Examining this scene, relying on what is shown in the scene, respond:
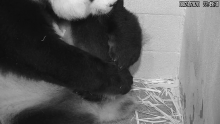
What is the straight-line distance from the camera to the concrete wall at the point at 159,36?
2102 mm

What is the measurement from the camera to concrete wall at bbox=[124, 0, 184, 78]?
210cm

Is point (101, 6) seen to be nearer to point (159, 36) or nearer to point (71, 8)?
point (71, 8)

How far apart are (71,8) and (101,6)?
0.41 feet

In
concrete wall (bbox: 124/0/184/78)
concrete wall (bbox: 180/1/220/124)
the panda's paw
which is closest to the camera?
concrete wall (bbox: 180/1/220/124)

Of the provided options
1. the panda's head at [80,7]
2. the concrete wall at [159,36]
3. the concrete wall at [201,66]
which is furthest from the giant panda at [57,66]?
the concrete wall at [159,36]

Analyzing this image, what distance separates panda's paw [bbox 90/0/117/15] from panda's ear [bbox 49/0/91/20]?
22 mm

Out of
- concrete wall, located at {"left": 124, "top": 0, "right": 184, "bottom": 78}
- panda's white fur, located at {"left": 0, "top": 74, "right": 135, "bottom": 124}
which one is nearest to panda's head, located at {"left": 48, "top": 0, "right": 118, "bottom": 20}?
panda's white fur, located at {"left": 0, "top": 74, "right": 135, "bottom": 124}

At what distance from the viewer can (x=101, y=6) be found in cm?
155

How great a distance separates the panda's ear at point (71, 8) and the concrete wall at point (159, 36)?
510mm

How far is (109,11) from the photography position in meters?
1.61
